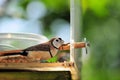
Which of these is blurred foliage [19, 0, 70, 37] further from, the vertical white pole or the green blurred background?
the vertical white pole

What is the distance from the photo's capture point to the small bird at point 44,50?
41.1 inches

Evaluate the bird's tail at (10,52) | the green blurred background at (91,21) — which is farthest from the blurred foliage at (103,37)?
the bird's tail at (10,52)

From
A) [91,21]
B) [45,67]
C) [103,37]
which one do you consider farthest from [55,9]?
[45,67]

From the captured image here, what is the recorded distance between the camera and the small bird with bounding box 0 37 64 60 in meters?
1.04

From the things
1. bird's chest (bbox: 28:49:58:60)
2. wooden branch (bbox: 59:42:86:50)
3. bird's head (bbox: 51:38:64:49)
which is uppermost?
bird's head (bbox: 51:38:64:49)

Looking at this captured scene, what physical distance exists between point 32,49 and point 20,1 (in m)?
1.12

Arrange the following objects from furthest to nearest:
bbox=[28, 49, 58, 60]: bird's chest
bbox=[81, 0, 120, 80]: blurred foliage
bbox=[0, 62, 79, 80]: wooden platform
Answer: bbox=[81, 0, 120, 80]: blurred foliage, bbox=[28, 49, 58, 60]: bird's chest, bbox=[0, 62, 79, 80]: wooden platform

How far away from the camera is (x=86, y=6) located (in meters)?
1.98

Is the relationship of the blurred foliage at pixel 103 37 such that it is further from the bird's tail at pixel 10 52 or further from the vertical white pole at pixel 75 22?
the bird's tail at pixel 10 52

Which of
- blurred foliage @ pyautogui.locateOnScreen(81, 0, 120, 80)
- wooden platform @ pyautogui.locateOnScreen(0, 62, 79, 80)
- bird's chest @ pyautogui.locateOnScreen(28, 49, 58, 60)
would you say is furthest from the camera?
blurred foliage @ pyautogui.locateOnScreen(81, 0, 120, 80)

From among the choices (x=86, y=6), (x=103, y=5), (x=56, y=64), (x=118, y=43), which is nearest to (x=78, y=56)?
(x=56, y=64)

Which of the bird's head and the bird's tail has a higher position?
the bird's head

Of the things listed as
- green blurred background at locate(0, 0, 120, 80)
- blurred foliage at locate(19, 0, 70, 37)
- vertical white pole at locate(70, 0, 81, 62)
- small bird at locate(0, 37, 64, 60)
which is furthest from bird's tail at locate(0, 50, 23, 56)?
blurred foliage at locate(19, 0, 70, 37)

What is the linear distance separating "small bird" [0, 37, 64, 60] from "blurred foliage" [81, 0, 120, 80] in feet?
3.05
